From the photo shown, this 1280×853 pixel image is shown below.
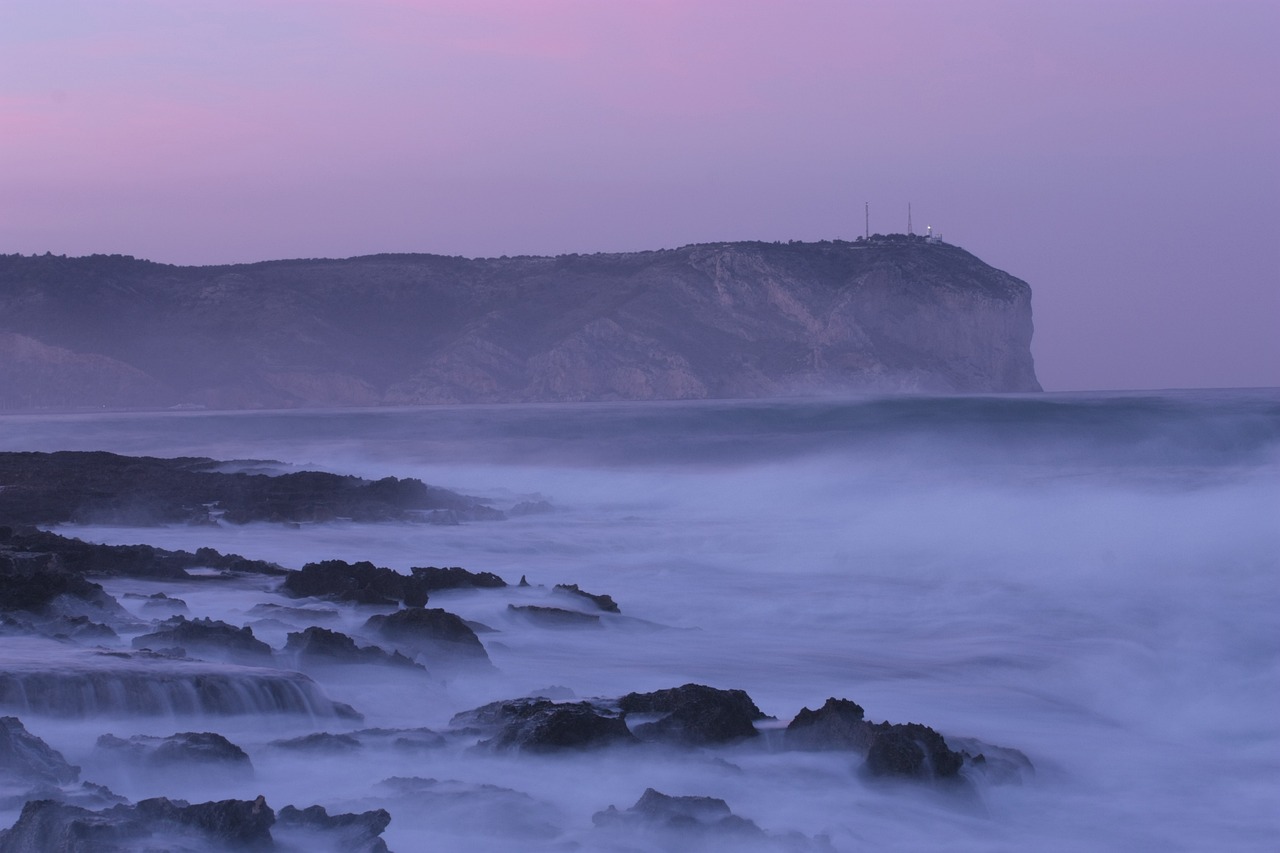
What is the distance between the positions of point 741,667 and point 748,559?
5381 millimetres

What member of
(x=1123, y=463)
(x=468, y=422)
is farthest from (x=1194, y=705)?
(x=468, y=422)

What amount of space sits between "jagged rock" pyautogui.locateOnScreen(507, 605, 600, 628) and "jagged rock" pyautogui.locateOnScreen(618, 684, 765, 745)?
244 cm

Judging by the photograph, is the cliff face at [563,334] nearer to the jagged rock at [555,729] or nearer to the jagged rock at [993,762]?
the jagged rock at [993,762]

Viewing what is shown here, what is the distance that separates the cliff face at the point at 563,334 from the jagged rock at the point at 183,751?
6032cm

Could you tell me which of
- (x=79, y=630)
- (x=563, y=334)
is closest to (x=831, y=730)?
(x=79, y=630)

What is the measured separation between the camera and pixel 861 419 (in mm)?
32062

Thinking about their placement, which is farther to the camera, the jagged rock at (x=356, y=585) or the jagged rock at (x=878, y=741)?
the jagged rock at (x=356, y=585)

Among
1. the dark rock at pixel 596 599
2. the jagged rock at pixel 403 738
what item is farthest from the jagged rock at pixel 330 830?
the dark rock at pixel 596 599

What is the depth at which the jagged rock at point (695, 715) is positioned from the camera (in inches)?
201

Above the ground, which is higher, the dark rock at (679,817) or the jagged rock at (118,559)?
the jagged rock at (118,559)

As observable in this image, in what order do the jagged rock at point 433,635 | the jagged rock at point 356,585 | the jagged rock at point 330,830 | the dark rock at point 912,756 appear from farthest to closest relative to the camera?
the jagged rock at point 356,585 → the jagged rock at point 433,635 → the dark rock at point 912,756 → the jagged rock at point 330,830

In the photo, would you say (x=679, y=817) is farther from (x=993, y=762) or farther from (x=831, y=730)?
(x=993, y=762)

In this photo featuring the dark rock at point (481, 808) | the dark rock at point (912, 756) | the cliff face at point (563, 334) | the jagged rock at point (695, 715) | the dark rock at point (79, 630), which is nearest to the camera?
the dark rock at point (481, 808)

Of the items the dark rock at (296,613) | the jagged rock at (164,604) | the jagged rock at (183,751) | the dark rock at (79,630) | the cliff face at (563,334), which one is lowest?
the jagged rock at (183,751)
